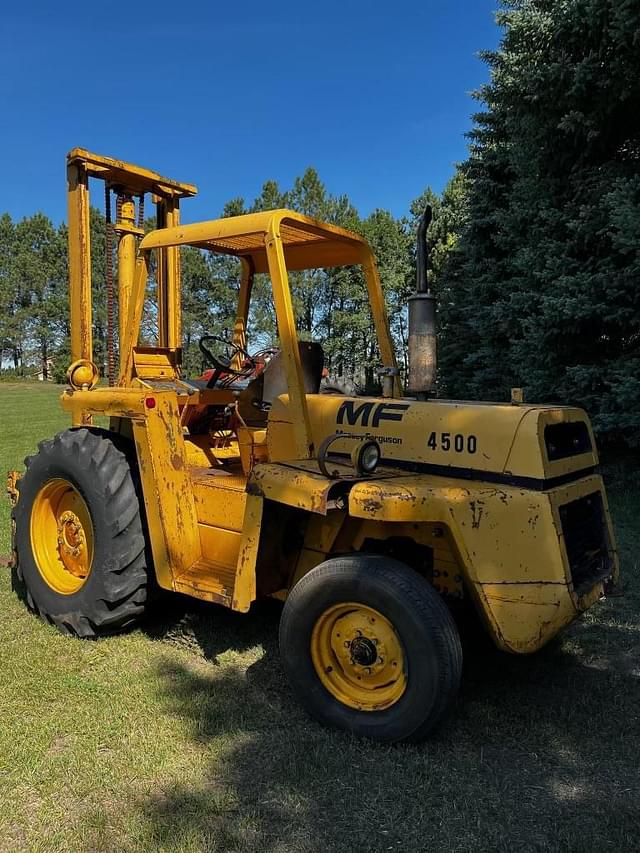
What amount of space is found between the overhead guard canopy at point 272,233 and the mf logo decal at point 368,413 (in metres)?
1.01

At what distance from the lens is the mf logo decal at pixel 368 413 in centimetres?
368

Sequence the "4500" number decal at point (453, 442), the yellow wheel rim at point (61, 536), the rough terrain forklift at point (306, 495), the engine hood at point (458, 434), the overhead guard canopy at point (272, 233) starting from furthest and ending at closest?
1. the yellow wheel rim at point (61, 536)
2. the overhead guard canopy at point (272, 233)
3. the "4500" number decal at point (453, 442)
4. the engine hood at point (458, 434)
5. the rough terrain forklift at point (306, 495)

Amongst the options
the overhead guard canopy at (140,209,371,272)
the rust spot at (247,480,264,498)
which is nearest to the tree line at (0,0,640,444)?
the overhead guard canopy at (140,209,371,272)

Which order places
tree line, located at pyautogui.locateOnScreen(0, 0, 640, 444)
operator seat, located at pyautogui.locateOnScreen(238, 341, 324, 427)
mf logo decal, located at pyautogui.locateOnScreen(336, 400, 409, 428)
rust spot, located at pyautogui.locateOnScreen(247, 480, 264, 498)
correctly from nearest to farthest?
1. rust spot, located at pyautogui.locateOnScreen(247, 480, 264, 498)
2. mf logo decal, located at pyautogui.locateOnScreen(336, 400, 409, 428)
3. operator seat, located at pyautogui.locateOnScreen(238, 341, 324, 427)
4. tree line, located at pyautogui.locateOnScreen(0, 0, 640, 444)

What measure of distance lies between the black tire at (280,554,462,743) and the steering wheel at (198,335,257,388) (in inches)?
67.8

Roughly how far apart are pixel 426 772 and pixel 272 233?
2.66m

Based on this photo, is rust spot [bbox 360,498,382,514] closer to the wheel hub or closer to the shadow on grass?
the shadow on grass

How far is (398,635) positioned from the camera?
122 inches

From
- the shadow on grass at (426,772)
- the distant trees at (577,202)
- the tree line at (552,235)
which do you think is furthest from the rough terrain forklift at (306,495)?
the distant trees at (577,202)

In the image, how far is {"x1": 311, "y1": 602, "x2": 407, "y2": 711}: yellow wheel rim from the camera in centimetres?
319

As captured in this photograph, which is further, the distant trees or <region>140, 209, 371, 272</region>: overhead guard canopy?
the distant trees

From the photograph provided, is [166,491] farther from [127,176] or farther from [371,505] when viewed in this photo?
[127,176]

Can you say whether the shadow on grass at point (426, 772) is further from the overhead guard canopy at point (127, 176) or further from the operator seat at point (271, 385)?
the overhead guard canopy at point (127, 176)

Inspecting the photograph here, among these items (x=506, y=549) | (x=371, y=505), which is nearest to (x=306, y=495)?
(x=371, y=505)
